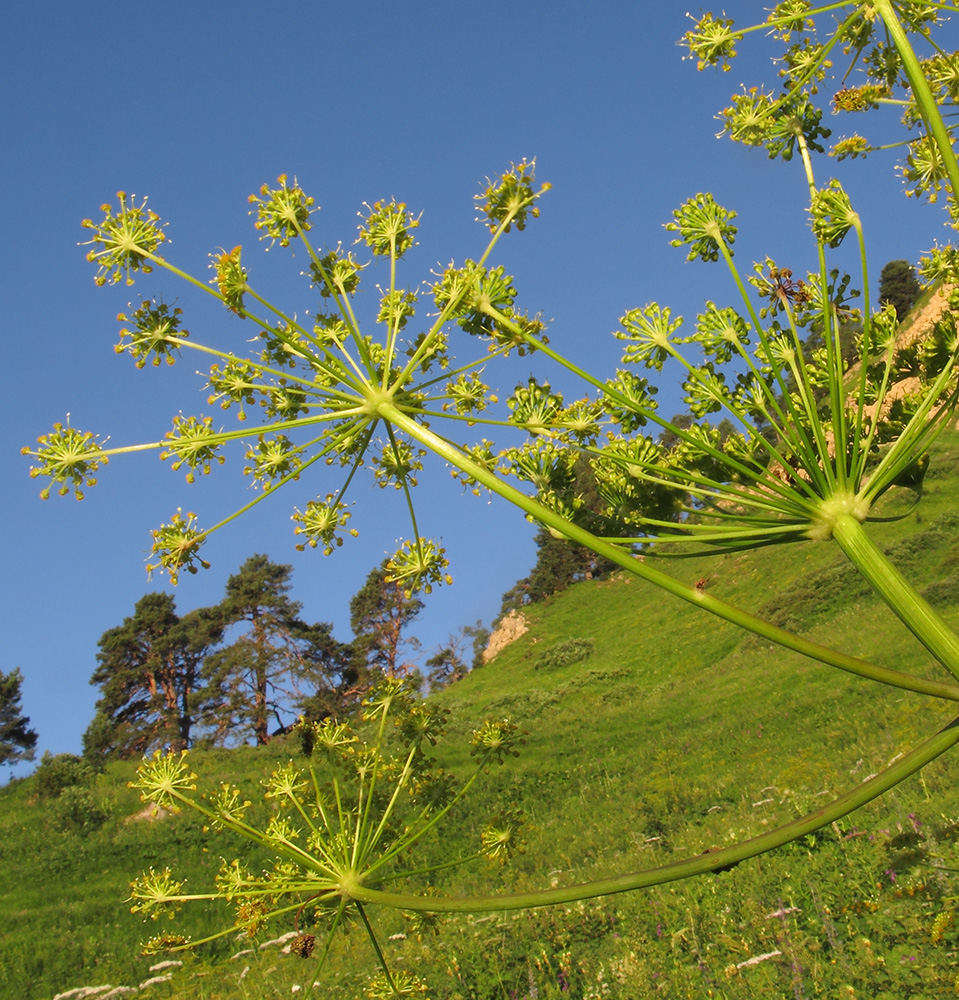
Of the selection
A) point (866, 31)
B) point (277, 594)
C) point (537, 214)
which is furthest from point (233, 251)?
point (277, 594)

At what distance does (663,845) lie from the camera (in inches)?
607

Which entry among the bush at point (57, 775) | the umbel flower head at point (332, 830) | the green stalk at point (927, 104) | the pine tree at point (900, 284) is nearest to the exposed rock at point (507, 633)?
the bush at point (57, 775)

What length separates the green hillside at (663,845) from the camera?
7489 mm

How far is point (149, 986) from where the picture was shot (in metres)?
13.1

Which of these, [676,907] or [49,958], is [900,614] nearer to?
[676,907]

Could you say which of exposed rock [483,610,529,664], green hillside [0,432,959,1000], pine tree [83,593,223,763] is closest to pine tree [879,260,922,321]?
green hillside [0,432,959,1000]

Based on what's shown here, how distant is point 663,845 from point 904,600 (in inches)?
598

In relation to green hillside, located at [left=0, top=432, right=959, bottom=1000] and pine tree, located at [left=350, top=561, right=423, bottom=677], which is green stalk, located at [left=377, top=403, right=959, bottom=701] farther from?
pine tree, located at [left=350, top=561, right=423, bottom=677]

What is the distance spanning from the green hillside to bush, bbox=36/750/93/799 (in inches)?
17.8

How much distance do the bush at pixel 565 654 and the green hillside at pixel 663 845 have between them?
10034 millimetres

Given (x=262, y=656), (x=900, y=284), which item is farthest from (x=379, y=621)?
(x=900, y=284)

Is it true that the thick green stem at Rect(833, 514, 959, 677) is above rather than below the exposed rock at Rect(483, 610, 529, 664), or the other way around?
below

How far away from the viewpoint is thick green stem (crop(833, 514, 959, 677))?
6.55 ft

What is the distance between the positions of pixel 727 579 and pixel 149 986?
5339 cm
